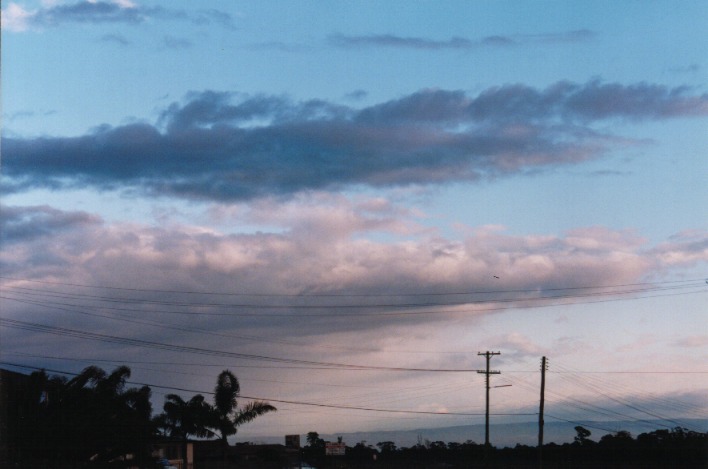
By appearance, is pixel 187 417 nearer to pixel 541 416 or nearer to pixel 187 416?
pixel 187 416

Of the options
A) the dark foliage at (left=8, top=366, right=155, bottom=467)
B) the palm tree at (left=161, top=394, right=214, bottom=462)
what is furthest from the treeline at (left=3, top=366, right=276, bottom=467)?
the palm tree at (left=161, top=394, right=214, bottom=462)

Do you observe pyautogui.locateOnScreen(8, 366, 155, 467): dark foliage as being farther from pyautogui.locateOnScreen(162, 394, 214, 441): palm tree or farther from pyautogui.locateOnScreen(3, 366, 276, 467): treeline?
pyautogui.locateOnScreen(162, 394, 214, 441): palm tree

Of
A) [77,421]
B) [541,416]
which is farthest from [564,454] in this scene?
[77,421]

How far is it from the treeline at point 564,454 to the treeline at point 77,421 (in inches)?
1265

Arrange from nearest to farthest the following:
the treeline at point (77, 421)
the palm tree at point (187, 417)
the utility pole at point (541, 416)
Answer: the treeline at point (77, 421), the utility pole at point (541, 416), the palm tree at point (187, 417)

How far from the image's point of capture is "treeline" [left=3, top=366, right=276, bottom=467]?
172 ft

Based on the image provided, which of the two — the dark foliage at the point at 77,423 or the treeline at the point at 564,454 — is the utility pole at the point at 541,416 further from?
the dark foliage at the point at 77,423

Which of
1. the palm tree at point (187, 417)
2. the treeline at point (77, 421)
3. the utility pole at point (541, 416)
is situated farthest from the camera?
the palm tree at point (187, 417)

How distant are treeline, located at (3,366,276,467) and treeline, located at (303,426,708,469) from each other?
32123 millimetres

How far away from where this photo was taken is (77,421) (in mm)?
55000

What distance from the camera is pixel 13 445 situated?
5066 centimetres

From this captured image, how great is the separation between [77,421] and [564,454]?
227 feet

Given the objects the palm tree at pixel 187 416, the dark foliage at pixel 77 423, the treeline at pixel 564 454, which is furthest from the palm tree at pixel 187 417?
the dark foliage at pixel 77 423

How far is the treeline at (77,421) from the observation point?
2068 inches
